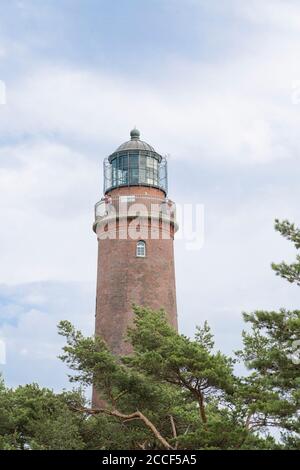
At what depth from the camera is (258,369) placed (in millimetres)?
20734

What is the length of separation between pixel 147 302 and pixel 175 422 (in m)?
12.6

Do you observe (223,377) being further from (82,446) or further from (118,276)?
(118,276)

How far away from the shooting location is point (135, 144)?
39531 mm

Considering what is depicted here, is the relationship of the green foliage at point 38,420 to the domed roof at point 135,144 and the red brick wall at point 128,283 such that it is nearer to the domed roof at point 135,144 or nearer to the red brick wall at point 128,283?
the red brick wall at point 128,283

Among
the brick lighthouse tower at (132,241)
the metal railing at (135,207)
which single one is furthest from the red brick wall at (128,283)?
the metal railing at (135,207)

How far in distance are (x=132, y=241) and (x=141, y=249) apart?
0.55 metres

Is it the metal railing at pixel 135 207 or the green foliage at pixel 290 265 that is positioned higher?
the metal railing at pixel 135 207

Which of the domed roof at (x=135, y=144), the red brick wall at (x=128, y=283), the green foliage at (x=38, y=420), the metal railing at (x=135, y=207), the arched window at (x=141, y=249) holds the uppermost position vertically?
the domed roof at (x=135, y=144)

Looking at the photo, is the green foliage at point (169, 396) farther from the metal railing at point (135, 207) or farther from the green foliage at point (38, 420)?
the metal railing at point (135, 207)

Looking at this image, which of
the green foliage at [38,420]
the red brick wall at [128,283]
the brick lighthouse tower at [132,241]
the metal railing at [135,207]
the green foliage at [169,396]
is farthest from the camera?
the metal railing at [135,207]

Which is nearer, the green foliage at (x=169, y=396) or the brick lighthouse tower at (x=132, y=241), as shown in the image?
the green foliage at (x=169, y=396)

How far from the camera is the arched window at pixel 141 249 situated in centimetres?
3747

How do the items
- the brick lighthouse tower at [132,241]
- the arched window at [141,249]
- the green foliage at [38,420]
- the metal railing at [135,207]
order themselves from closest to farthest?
the green foliage at [38,420]
the brick lighthouse tower at [132,241]
the arched window at [141,249]
the metal railing at [135,207]

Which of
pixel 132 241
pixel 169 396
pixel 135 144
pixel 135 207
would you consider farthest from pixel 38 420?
pixel 135 144
